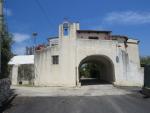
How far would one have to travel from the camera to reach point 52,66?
31000 millimetres

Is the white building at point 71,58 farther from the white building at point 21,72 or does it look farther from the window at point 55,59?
the white building at point 21,72

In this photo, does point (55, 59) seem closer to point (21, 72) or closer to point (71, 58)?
point (71, 58)

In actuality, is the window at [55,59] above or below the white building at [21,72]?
above

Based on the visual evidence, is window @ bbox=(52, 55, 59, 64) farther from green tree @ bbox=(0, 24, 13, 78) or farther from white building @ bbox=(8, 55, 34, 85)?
green tree @ bbox=(0, 24, 13, 78)

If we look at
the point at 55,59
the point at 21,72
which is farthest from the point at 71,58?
the point at 21,72

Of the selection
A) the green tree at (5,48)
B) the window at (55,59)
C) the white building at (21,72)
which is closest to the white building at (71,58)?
the window at (55,59)

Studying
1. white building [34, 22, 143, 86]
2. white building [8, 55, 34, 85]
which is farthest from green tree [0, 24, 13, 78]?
white building [8, 55, 34, 85]

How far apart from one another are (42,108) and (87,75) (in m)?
50.6

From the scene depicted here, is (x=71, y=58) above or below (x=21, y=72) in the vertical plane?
above

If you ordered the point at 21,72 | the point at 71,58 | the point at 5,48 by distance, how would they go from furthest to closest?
1. the point at 21,72
2. the point at 71,58
3. the point at 5,48

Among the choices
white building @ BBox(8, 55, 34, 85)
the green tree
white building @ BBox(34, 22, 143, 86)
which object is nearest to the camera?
the green tree

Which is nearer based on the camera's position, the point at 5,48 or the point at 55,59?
the point at 5,48

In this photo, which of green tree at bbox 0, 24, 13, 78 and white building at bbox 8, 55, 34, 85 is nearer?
green tree at bbox 0, 24, 13, 78

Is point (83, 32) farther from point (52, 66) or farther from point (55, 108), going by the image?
point (55, 108)
